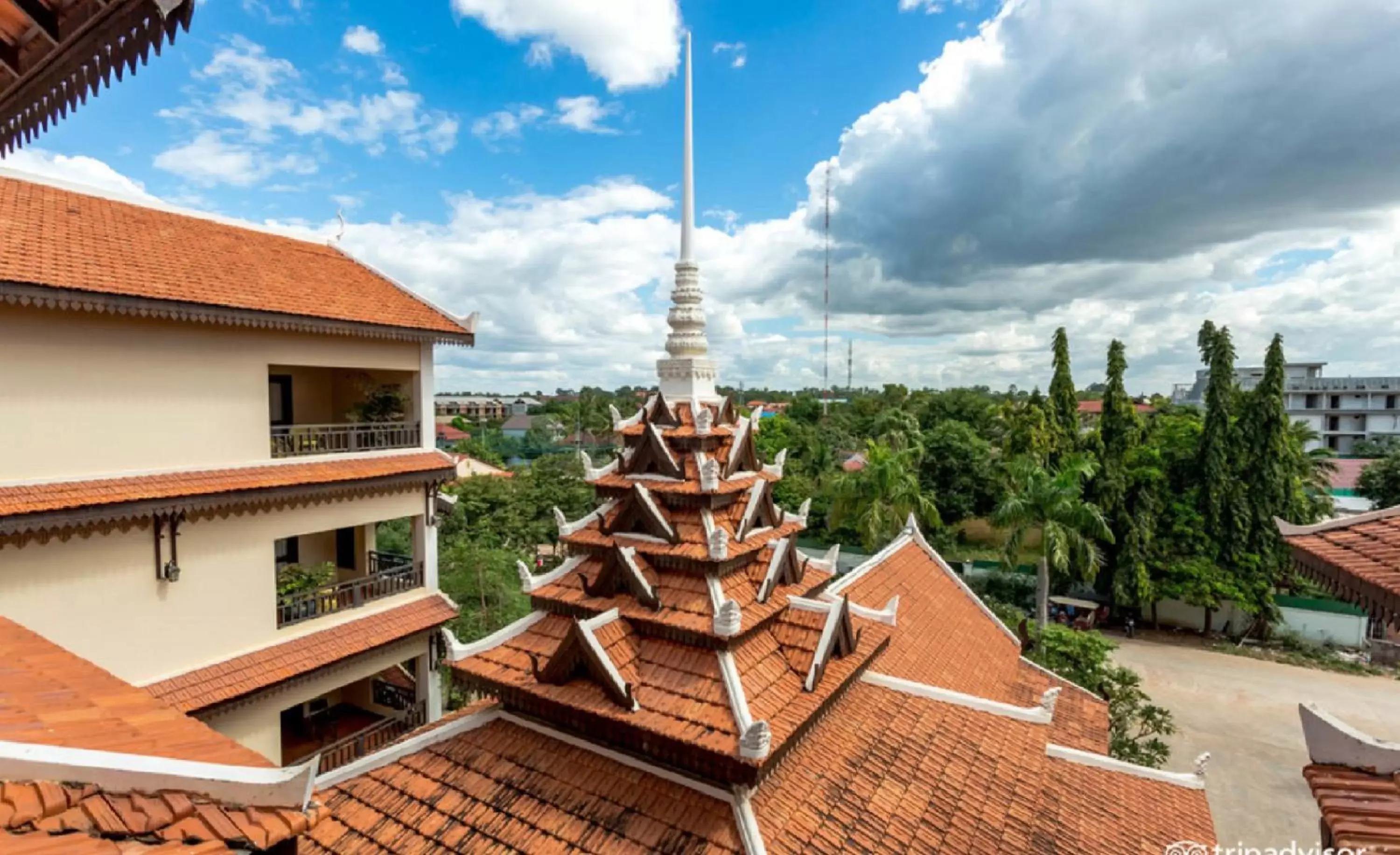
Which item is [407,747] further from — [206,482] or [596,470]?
[206,482]

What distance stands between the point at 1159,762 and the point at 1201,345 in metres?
25.4

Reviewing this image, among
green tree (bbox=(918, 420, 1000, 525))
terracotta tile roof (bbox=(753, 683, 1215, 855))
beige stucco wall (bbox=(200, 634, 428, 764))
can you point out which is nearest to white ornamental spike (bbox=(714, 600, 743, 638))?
terracotta tile roof (bbox=(753, 683, 1215, 855))

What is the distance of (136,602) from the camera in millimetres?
9359

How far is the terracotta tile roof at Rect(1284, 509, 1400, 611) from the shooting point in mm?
5359

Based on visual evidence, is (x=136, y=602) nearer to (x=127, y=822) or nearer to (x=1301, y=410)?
(x=127, y=822)

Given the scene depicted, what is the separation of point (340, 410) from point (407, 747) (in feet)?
34.0

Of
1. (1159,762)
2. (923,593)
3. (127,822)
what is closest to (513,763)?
(127,822)

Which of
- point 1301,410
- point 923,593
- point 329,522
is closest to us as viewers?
point 329,522

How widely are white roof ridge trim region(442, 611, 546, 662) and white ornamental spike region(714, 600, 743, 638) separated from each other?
114 inches

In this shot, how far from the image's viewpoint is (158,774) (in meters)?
2.88

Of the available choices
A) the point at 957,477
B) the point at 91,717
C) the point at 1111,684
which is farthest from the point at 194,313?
the point at 957,477

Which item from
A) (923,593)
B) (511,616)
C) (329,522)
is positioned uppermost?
(329,522)

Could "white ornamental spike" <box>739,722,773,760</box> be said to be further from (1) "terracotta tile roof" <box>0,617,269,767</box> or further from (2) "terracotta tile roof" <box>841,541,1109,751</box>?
(2) "terracotta tile roof" <box>841,541,1109,751</box>

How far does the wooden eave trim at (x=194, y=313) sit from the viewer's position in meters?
8.04
